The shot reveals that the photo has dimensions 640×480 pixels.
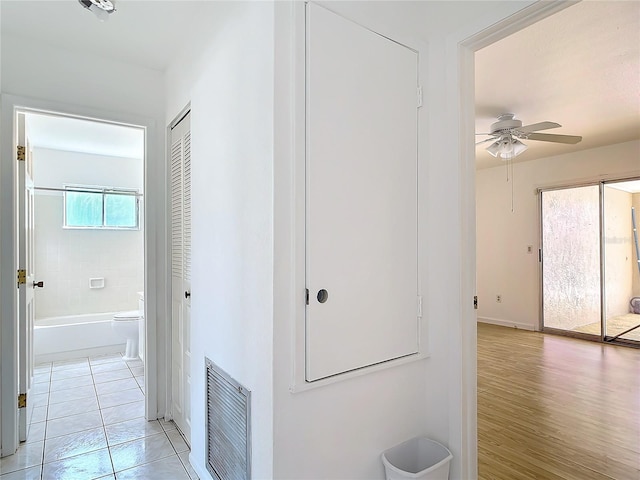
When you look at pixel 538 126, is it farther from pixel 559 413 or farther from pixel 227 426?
pixel 227 426

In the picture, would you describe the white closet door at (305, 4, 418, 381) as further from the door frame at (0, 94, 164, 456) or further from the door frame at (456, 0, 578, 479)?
the door frame at (0, 94, 164, 456)

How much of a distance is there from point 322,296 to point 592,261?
5.24 metres

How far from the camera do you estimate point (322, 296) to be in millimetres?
1354

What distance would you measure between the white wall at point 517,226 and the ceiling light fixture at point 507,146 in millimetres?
1953

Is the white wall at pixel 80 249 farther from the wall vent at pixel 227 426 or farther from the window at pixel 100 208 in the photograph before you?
the wall vent at pixel 227 426

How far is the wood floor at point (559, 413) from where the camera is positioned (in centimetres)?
206

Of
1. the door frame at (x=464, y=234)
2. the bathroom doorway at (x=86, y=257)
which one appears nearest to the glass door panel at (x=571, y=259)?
the door frame at (x=464, y=234)

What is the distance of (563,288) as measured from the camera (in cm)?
526

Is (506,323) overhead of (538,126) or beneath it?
beneath

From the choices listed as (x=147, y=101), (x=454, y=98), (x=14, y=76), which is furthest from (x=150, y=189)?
(x=454, y=98)

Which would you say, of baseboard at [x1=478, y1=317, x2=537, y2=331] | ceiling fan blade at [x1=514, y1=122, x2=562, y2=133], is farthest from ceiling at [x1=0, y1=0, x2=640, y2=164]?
baseboard at [x1=478, y1=317, x2=537, y2=331]

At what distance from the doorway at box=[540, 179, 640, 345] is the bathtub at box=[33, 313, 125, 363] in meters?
5.98

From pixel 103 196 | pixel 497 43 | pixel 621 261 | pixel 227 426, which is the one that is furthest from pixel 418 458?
pixel 621 261

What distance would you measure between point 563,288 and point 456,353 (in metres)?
4.72
